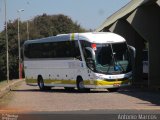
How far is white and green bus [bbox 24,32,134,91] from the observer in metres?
29.5

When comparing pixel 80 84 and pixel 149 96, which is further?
pixel 80 84

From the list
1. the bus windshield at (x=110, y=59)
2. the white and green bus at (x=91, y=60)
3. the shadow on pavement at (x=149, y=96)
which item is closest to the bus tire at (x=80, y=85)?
the white and green bus at (x=91, y=60)

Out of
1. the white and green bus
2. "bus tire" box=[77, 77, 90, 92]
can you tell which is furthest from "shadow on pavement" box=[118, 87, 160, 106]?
"bus tire" box=[77, 77, 90, 92]

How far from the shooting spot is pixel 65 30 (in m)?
124

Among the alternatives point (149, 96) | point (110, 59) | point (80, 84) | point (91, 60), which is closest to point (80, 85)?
point (80, 84)

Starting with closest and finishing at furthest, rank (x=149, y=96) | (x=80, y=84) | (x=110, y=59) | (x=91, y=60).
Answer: (x=149, y=96), (x=91, y=60), (x=110, y=59), (x=80, y=84)

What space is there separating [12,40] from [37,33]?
15.8 m

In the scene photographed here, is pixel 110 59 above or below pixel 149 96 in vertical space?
above

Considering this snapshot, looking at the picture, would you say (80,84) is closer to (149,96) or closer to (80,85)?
(80,85)

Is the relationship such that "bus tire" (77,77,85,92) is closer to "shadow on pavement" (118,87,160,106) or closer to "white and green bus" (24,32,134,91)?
"white and green bus" (24,32,134,91)

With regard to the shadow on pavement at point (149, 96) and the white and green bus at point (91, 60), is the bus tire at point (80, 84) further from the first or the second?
the shadow on pavement at point (149, 96)

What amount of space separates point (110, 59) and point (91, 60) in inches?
40.6

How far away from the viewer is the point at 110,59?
29547mm

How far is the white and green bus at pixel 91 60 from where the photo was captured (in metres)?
29.5
